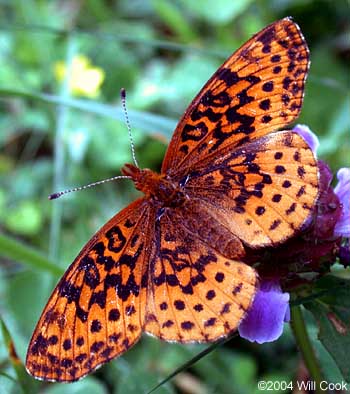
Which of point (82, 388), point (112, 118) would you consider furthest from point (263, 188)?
point (112, 118)

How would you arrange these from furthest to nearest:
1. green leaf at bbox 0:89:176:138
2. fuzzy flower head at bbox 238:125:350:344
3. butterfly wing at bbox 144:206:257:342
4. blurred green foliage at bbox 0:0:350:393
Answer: blurred green foliage at bbox 0:0:350:393
green leaf at bbox 0:89:176:138
fuzzy flower head at bbox 238:125:350:344
butterfly wing at bbox 144:206:257:342

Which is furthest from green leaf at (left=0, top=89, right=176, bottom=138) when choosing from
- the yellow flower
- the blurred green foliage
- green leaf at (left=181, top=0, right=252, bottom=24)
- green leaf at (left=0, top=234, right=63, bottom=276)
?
green leaf at (left=181, top=0, right=252, bottom=24)

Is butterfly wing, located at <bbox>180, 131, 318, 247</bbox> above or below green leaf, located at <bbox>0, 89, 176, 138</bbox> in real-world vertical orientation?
above

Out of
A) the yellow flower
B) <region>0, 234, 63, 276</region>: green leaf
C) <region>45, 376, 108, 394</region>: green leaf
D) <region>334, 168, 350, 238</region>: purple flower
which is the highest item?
<region>334, 168, 350, 238</region>: purple flower

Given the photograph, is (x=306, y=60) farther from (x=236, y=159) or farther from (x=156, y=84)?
(x=156, y=84)

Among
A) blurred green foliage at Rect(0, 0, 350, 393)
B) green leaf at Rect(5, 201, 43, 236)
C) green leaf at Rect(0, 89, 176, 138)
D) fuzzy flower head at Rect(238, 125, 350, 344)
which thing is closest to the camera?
fuzzy flower head at Rect(238, 125, 350, 344)

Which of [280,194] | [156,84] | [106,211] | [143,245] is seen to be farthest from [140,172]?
[156,84]

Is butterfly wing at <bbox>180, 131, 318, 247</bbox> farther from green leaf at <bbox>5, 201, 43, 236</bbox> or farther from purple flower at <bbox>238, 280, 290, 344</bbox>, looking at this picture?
green leaf at <bbox>5, 201, 43, 236</bbox>

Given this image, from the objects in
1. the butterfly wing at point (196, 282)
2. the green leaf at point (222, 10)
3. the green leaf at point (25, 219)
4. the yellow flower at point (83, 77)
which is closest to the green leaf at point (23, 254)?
the butterfly wing at point (196, 282)
